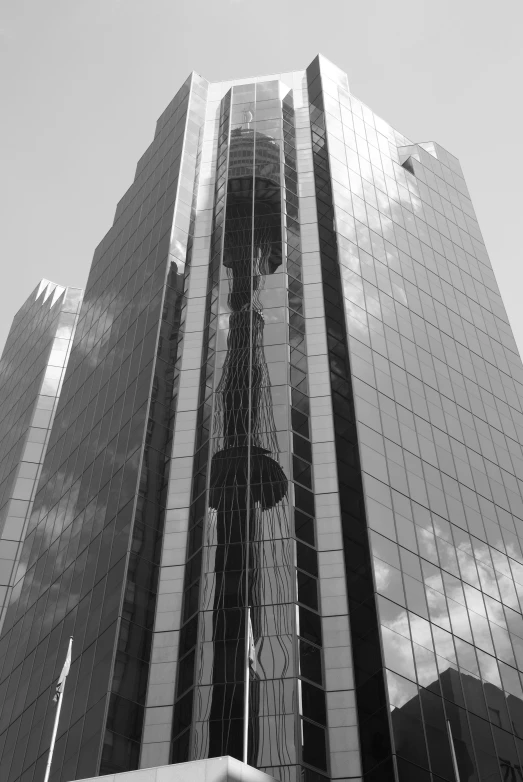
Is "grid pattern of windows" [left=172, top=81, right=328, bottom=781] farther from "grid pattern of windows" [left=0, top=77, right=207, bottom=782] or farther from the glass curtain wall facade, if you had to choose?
the glass curtain wall facade

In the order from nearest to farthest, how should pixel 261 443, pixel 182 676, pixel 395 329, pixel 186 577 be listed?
pixel 182 676, pixel 186 577, pixel 261 443, pixel 395 329

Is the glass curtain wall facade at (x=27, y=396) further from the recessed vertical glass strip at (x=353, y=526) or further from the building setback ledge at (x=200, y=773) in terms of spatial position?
the building setback ledge at (x=200, y=773)

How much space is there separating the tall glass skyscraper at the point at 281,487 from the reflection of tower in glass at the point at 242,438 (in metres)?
0.15

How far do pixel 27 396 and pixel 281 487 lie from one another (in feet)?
172

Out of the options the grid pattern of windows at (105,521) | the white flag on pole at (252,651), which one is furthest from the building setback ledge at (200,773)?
the grid pattern of windows at (105,521)

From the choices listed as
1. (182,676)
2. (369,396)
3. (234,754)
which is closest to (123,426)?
(369,396)

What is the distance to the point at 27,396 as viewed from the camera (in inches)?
3920

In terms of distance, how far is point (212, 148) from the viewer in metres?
84.0

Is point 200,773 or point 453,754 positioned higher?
point 453,754

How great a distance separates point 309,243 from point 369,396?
16.3 metres

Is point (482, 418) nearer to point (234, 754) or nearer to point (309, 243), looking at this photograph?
point (309, 243)

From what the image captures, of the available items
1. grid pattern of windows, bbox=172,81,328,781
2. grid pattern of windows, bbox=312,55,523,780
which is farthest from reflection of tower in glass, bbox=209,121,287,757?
grid pattern of windows, bbox=312,55,523,780

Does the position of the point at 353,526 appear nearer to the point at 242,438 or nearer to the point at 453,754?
the point at 242,438

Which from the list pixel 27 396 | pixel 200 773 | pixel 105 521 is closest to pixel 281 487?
pixel 105 521
